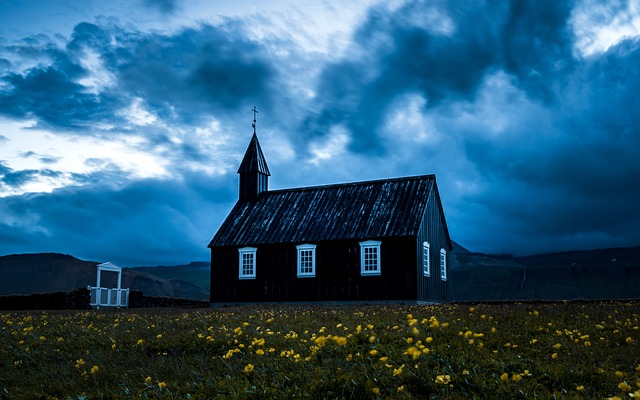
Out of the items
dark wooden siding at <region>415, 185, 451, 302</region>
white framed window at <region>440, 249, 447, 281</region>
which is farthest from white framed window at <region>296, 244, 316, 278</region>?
white framed window at <region>440, 249, 447, 281</region>

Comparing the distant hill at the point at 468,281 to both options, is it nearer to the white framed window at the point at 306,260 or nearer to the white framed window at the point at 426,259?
the white framed window at the point at 426,259

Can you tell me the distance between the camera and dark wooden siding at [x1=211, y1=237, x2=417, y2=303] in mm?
29125

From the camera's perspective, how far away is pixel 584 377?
23.4 ft

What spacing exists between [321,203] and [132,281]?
373 ft

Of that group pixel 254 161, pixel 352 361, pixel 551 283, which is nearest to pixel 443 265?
pixel 254 161

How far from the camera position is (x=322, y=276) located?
102 feet

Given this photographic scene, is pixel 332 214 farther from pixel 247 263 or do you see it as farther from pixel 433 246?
pixel 433 246

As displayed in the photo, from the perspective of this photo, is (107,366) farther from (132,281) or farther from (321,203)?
(132,281)

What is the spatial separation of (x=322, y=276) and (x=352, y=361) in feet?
75.4

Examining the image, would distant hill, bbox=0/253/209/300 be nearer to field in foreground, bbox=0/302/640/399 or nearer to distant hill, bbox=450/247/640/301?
distant hill, bbox=450/247/640/301

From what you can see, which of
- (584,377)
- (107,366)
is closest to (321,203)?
(107,366)

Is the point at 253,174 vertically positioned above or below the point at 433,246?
above

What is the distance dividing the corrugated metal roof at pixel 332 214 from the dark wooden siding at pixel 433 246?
101cm

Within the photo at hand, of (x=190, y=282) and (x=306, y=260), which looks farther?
(x=190, y=282)
